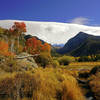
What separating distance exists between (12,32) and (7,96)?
42.2 m

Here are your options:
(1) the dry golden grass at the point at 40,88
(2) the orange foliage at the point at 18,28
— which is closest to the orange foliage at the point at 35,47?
(2) the orange foliage at the point at 18,28

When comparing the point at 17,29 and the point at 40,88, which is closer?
the point at 40,88

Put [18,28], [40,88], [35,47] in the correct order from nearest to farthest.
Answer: [40,88], [35,47], [18,28]

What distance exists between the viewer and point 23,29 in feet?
148

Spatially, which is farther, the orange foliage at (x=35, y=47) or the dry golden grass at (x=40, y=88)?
the orange foliage at (x=35, y=47)

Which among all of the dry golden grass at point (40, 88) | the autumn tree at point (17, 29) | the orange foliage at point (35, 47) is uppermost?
the autumn tree at point (17, 29)

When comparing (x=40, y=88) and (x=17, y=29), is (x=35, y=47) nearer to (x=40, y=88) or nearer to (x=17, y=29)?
(x=17, y=29)

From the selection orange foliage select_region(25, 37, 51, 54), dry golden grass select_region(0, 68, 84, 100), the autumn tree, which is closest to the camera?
dry golden grass select_region(0, 68, 84, 100)

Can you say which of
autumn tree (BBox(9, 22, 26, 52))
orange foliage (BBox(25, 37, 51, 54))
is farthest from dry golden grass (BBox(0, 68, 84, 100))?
autumn tree (BBox(9, 22, 26, 52))

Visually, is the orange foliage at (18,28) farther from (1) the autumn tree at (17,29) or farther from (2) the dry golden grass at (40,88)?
(2) the dry golden grass at (40,88)

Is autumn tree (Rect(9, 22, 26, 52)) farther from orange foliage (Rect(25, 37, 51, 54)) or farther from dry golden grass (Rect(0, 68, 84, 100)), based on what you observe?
dry golden grass (Rect(0, 68, 84, 100))

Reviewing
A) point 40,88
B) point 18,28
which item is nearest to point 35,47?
point 18,28

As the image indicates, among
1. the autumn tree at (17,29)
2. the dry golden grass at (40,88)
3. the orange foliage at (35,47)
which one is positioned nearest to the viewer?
the dry golden grass at (40,88)

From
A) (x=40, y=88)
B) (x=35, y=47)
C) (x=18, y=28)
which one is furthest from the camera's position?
(x=18, y=28)
